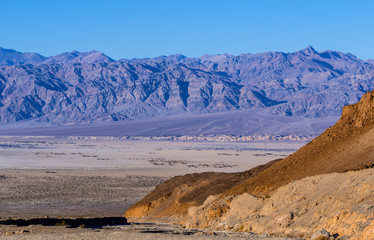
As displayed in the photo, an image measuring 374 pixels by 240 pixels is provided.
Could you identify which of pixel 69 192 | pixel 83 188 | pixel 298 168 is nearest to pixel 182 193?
pixel 298 168

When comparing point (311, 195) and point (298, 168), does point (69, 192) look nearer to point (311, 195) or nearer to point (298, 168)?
point (298, 168)

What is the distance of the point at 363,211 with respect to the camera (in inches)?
669

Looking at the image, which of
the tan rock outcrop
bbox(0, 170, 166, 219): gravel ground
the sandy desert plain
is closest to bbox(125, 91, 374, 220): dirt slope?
the tan rock outcrop

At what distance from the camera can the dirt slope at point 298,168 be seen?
2353cm

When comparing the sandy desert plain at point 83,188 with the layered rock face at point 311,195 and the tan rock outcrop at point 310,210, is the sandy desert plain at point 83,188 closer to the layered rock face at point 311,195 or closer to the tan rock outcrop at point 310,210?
the tan rock outcrop at point 310,210

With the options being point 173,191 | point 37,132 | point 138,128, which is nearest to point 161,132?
point 138,128

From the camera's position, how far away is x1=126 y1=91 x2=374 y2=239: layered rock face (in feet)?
58.6

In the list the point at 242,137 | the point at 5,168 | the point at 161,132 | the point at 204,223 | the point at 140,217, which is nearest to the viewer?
the point at 204,223

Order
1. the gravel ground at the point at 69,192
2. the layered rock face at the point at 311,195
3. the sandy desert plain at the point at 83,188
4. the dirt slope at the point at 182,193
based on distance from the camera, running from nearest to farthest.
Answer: the layered rock face at the point at 311,195, the sandy desert plain at the point at 83,188, the dirt slope at the point at 182,193, the gravel ground at the point at 69,192

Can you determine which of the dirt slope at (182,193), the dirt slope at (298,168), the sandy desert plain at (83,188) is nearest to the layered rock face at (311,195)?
the dirt slope at (298,168)

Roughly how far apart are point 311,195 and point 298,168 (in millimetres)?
5137

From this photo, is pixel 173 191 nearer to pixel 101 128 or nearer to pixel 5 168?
pixel 5 168

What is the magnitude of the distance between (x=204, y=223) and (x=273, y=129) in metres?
167

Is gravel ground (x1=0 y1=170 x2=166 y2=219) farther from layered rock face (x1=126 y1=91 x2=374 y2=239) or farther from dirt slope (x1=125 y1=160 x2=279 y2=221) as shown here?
layered rock face (x1=126 y1=91 x2=374 y2=239)
